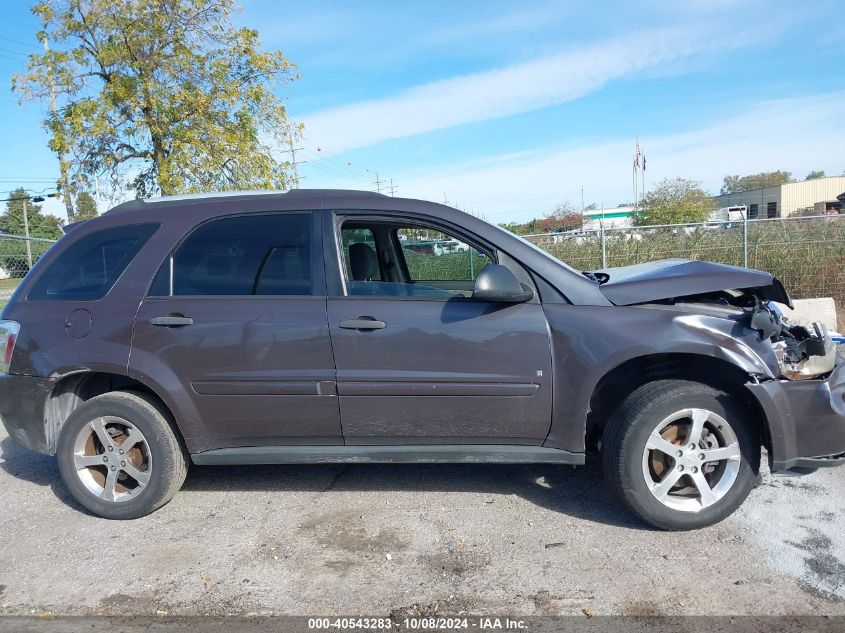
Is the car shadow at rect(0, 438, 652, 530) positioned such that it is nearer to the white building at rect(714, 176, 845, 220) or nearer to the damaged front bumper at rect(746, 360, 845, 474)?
the damaged front bumper at rect(746, 360, 845, 474)

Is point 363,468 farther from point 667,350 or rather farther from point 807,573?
point 807,573

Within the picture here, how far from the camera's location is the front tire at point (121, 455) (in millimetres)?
3840

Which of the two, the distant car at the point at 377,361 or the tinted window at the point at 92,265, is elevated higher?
the tinted window at the point at 92,265

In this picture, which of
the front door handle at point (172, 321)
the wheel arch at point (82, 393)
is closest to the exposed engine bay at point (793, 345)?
the front door handle at point (172, 321)

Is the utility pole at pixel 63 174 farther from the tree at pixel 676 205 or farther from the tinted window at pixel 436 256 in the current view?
the tree at pixel 676 205

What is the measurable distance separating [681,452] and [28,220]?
70551 millimetres

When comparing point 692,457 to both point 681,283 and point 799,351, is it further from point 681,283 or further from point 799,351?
point 681,283

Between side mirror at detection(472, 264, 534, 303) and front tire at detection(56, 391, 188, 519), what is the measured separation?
6.77 feet

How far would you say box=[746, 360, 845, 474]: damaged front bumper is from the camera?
3.40 meters

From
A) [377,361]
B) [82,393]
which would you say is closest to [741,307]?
[377,361]

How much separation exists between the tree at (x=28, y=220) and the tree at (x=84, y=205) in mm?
47302

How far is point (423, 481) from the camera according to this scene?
436cm

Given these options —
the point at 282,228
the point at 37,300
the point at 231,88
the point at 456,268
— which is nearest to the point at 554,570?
the point at 282,228

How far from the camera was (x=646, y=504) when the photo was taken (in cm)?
349
